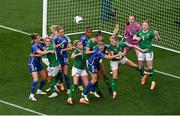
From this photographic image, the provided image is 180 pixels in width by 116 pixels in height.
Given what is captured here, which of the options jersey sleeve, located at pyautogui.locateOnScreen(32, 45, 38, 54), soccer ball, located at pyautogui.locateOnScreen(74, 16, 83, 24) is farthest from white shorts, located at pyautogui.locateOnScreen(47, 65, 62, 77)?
soccer ball, located at pyautogui.locateOnScreen(74, 16, 83, 24)

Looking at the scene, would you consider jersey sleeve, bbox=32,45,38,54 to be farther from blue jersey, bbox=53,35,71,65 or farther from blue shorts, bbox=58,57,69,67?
blue shorts, bbox=58,57,69,67

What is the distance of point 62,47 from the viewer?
66.5 feet

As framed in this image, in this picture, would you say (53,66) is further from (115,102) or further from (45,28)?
(45,28)

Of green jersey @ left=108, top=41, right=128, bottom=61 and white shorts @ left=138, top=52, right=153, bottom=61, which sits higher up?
green jersey @ left=108, top=41, right=128, bottom=61

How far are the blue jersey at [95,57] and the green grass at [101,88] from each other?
1.28 metres

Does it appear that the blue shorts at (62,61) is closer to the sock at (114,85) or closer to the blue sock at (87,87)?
the blue sock at (87,87)

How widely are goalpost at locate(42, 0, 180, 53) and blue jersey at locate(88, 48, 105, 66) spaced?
7.06m

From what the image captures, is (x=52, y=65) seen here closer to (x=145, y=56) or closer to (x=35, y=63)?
(x=35, y=63)

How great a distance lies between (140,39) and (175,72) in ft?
8.14

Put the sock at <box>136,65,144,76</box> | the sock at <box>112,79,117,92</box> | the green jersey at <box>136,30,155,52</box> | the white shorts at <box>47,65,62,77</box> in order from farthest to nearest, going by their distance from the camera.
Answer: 1. the sock at <box>136,65,144,76</box>
2. the green jersey at <box>136,30,155,52</box>
3. the sock at <box>112,79,117,92</box>
4. the white shorts at <box>47,65,62,77</box>

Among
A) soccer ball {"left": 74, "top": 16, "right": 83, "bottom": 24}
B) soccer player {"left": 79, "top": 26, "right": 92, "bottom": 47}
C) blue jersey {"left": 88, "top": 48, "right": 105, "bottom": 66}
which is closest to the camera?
blue jersey {"left": 88, "top": 48, "right": 105, "bottom": 66}

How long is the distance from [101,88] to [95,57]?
2.00 meters

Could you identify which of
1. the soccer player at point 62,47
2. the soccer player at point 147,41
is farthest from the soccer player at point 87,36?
the soccer player at point 147,41

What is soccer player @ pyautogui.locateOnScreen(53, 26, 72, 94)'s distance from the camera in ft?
66.2
